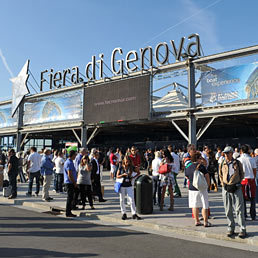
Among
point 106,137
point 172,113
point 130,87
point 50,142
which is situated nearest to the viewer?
point 172,113

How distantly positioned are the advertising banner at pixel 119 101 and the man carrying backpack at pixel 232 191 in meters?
19.3

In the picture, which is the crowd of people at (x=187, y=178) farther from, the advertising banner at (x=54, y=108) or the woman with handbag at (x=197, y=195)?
the advertising banner at (x=54, y=108)

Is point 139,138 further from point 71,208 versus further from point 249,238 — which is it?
point 249,238

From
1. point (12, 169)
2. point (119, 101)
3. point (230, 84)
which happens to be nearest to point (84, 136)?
point (119, 101)

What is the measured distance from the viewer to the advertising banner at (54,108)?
32.1m

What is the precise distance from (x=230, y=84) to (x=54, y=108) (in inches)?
808

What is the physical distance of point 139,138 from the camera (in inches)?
1721

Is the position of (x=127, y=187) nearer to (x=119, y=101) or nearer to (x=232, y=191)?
(x=232, y=191)

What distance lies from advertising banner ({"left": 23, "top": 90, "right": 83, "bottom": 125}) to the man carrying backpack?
26.4m

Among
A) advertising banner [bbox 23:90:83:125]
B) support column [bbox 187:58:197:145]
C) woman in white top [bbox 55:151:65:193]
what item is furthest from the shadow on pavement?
advertising banner [bbox 23:90:83:125]

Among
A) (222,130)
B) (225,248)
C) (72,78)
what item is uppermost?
(72,78)

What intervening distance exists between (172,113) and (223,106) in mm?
4402

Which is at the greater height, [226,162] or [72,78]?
[72,78]

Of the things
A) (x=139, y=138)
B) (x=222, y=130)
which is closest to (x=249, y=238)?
(x=222, y=130)
